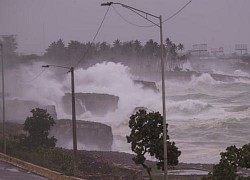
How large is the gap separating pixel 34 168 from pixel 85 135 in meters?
22.3

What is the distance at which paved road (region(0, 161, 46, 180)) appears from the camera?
2592cm

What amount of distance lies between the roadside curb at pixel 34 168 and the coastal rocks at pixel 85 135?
1504 cm

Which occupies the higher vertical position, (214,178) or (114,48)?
(114,48)

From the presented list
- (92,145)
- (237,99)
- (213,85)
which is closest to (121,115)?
(92,145)

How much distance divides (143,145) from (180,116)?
65705 mm

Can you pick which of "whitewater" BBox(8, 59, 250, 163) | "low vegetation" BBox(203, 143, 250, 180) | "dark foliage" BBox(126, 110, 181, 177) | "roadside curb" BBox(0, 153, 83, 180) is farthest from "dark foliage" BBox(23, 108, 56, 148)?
"low vegetation" BBox(203, 143, 250, 180)

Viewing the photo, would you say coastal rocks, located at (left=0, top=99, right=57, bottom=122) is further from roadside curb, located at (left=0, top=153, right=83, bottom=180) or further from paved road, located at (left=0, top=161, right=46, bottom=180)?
paved road, located at (left=0, top=161, right=46, bottom=180)

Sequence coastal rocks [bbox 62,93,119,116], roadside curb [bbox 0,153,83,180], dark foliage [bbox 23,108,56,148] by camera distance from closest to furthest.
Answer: roadside curb [bbox 0,153,83,180], dark foliage [bbox 23,108,56,148], coastal rocks [bbox 62,93,119,116]

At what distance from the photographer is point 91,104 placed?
80.4 metres

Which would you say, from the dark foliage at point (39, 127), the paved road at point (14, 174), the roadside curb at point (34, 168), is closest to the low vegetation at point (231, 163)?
the roadside curb at point (34, 168)

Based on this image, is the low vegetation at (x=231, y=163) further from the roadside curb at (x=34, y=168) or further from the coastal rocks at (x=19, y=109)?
the coastal rocks at (x=19, y=109)

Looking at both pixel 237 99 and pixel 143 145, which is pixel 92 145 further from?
pixel 237 99

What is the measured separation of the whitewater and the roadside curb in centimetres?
1421

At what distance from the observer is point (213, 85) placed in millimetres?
152750
